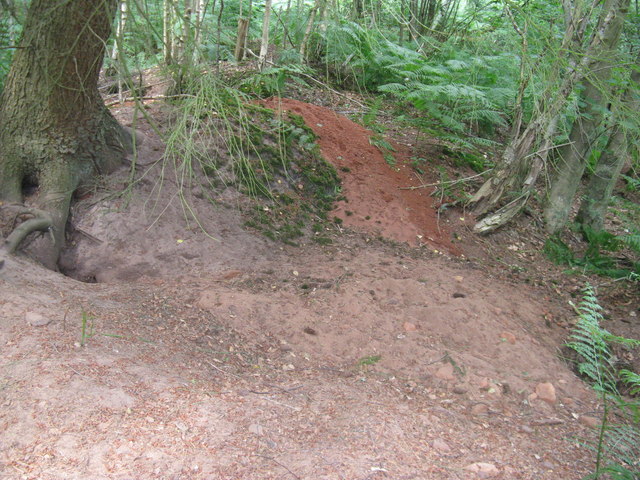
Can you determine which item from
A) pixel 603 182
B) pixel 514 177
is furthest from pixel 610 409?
pixel 603 182

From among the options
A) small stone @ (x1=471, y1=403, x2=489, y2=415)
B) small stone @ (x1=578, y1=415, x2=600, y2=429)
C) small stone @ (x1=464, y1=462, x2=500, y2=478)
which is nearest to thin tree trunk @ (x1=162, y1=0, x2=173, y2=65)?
small stone @ (x1=464, y1=462, x2=500, y2=478)

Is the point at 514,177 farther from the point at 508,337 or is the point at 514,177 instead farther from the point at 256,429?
the point at 256,429

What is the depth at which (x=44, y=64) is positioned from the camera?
4.33 metres

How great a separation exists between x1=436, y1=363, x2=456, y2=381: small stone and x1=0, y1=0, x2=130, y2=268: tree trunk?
346cm

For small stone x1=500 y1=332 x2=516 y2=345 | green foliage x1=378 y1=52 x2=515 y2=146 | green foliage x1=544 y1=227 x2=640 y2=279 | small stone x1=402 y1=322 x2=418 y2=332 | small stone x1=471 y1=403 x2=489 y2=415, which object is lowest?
small stone x1=471 y1=403 x2=489 y2=415

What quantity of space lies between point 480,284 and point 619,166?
329 cm

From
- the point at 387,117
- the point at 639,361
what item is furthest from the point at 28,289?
the point at 387,117

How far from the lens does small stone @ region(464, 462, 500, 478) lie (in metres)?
2.73

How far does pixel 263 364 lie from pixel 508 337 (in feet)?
7.16

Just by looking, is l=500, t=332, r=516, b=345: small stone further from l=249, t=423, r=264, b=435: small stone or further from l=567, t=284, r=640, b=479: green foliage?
l=249, t=423, r=264, b=435: small stone

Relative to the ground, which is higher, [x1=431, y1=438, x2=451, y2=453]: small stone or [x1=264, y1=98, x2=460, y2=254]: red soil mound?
[x1=264, y1=98, x2=460, y2=254]: red soil mound

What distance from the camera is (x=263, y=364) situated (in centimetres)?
370

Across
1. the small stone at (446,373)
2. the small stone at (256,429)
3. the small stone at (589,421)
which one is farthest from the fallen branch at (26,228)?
the small stone at (589,421)

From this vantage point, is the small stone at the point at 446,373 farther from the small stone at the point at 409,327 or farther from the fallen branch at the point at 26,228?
the fallen branch at the point at 26,228
